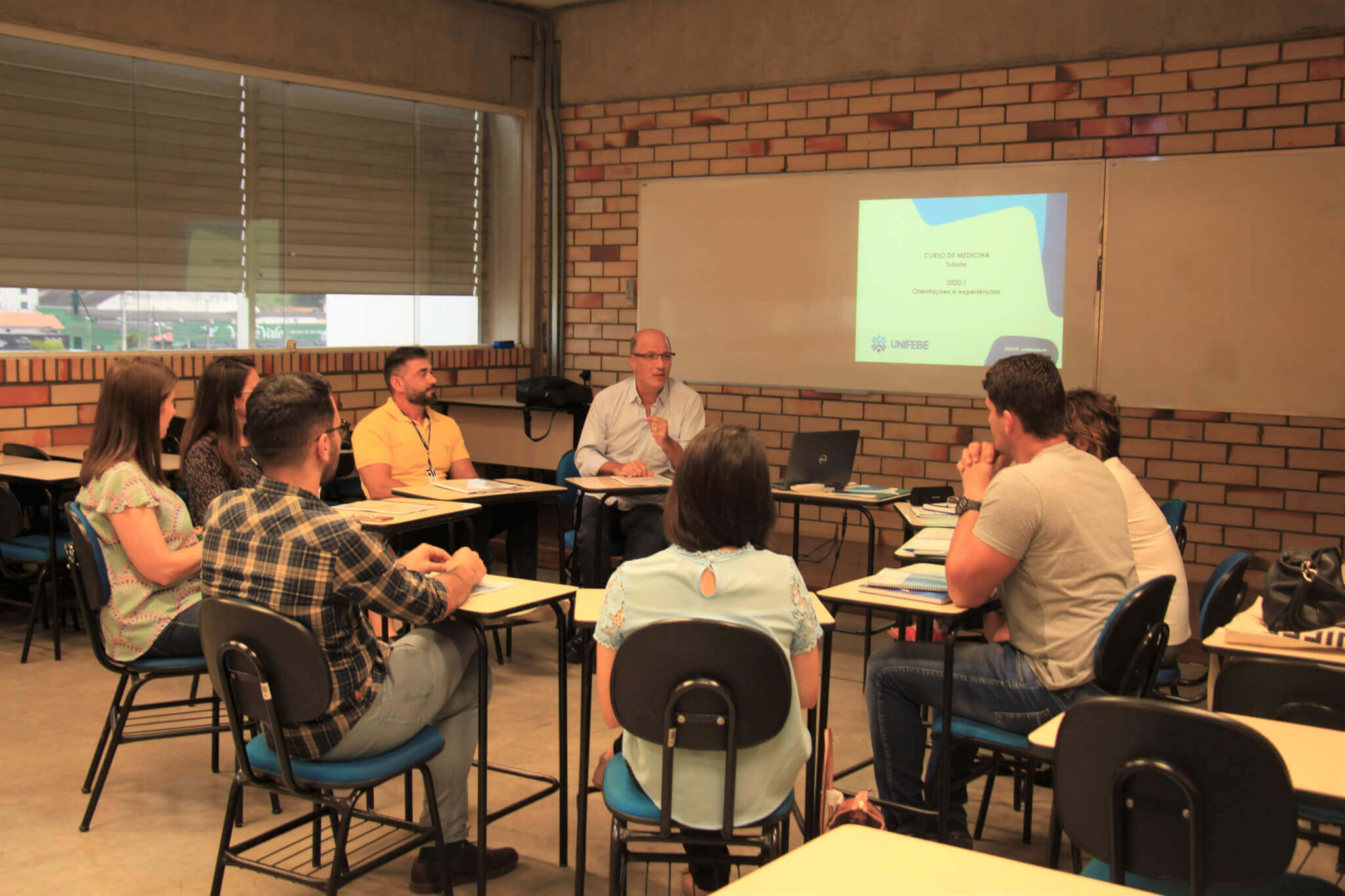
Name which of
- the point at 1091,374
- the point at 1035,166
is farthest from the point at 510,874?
the point at 1035,166

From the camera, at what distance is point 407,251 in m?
7.03

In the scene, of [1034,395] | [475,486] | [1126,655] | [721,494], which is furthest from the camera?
[475,486]

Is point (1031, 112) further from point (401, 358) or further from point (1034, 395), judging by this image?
point (1034, 395)

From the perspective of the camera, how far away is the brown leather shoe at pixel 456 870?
8.92ft

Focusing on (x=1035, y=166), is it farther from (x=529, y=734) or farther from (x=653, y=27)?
(x=529, y=734)

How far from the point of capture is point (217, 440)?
11.9 ft

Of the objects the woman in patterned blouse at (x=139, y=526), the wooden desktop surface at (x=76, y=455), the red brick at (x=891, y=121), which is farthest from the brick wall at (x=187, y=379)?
the red brick at (x=891, y=121)

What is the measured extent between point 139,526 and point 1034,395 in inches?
92.3

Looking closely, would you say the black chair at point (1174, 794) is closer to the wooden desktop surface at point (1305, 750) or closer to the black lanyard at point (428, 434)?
the wooden desktop surface at point (1305, 750)

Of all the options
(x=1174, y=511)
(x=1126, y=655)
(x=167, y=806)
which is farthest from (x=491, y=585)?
(x=1174, y=511)

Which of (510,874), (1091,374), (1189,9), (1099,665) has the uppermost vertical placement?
(1189,9)

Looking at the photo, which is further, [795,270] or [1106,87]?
[795,270]

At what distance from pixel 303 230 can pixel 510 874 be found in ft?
15.2

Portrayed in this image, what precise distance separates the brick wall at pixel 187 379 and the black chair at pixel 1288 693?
15.0ft
